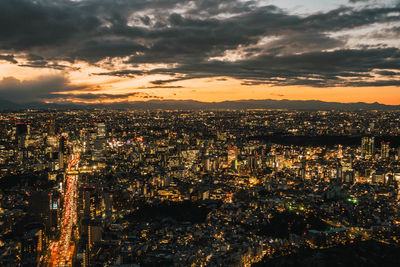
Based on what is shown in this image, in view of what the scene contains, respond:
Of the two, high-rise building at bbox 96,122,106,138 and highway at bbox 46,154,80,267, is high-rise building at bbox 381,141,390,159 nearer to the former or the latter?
highway at bbox 46,154,80,267

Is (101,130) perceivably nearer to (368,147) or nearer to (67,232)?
(67,232)

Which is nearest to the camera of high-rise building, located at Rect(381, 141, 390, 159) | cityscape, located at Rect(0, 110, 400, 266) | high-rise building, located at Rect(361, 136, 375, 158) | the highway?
cityscape, located at Rect(0, 110, 400, 266)

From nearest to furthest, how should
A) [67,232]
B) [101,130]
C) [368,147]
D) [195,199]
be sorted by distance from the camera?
[67,232], [195,199], [368,147], [101,130]

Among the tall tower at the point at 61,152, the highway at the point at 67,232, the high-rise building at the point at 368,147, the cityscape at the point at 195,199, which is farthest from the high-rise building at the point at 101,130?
the high-rise building at the point at 368,147

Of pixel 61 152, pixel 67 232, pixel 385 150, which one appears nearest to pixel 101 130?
pixel 61 152

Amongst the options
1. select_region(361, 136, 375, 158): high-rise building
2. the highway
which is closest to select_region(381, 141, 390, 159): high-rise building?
select_region(361, 136, 375, 158): high-rise building

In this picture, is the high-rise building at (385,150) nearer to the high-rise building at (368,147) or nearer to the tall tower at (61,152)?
the high-rise building at (368,147)
